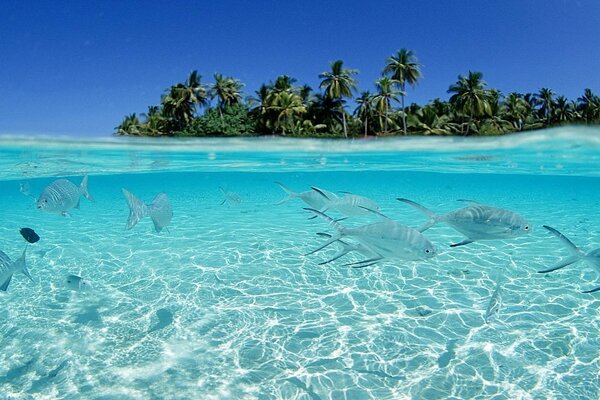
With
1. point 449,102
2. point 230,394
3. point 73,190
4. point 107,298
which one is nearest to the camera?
point 230,394

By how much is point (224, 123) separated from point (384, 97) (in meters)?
20.5

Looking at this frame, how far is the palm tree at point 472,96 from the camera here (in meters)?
50.5

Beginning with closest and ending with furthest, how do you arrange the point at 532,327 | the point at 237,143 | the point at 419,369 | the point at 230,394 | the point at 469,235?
1. the point at 469,235
2. the point at 230,394
3. the point at 419,369
4. the point at 532,327
5. the point at 237,143

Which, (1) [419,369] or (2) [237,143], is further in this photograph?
(2) [237,143]

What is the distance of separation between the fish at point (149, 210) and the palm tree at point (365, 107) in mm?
49081

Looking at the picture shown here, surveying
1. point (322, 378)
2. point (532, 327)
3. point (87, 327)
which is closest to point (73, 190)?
point (87, 327)

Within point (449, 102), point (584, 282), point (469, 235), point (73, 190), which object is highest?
point (449, 102)

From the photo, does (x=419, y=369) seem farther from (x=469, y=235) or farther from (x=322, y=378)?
(x=469, y=235)

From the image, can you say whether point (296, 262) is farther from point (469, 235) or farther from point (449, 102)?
point (449, 102)

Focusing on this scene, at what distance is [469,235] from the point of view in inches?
166

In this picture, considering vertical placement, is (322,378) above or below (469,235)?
below

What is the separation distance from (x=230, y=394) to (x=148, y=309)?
297 cm

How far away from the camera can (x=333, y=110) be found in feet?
170

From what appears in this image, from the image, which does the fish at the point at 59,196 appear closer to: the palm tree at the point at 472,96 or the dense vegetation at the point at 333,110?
the dense vegetation at the point at 333,110
